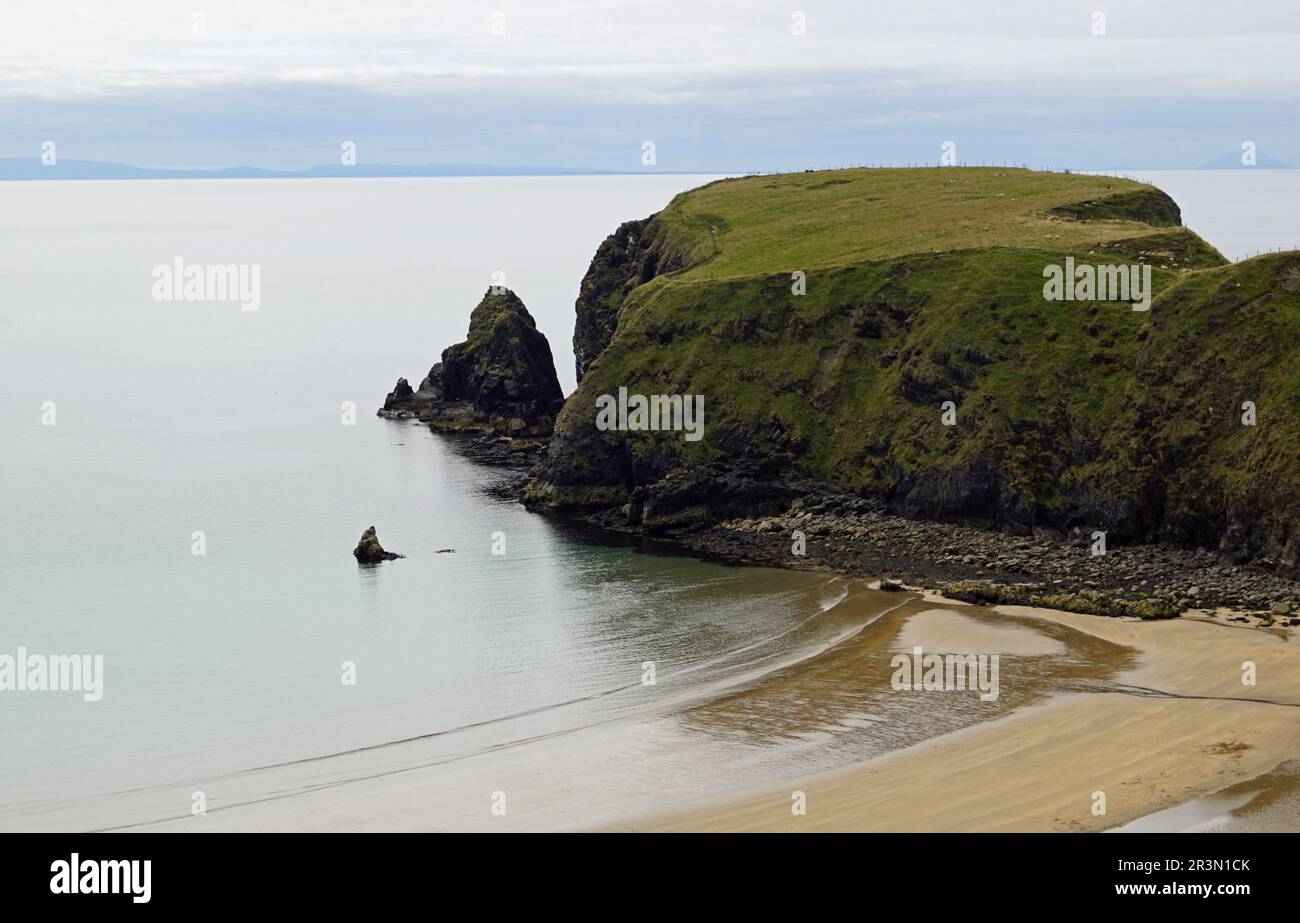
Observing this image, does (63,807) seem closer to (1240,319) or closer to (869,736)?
(869,736)

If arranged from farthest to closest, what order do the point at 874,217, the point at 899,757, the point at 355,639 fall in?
the point at 874,217
the point at 355,639
the point at 899,757

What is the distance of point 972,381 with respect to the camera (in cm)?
8738

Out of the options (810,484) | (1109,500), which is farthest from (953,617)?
(810,484)

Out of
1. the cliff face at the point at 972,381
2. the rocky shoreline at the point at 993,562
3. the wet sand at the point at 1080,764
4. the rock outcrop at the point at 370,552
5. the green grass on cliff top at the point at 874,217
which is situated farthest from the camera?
the green grass on cliff top at the point at 874,217

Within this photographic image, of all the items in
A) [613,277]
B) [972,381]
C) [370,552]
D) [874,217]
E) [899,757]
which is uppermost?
[874,217]

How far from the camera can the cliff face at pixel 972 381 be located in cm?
7706

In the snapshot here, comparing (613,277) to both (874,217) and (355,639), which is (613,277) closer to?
(874,217)

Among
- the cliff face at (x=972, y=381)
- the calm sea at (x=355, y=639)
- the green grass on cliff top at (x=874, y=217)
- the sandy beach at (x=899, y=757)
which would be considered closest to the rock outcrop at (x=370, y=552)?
the calm sea at (x=355, y=639)

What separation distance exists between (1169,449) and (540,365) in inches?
2592

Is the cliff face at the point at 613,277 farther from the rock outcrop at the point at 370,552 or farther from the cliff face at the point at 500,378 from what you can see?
the rock outcrop at the point at 370,552

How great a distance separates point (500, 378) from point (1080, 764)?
85.5 metres

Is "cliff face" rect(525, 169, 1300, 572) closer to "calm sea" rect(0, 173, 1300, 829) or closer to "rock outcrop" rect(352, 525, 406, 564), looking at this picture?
→ "calm sea" rect(0, 173, 1300, 829)

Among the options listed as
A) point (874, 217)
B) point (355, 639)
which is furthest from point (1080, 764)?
point (874, 217)

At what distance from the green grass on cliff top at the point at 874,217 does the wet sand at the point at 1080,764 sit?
45.2 metres
